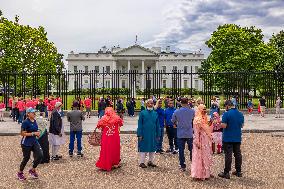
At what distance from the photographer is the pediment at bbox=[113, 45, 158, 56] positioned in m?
88.7

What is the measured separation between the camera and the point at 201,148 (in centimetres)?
880

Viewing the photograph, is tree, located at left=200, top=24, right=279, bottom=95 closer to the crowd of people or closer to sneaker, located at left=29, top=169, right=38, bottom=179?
the crowd of people

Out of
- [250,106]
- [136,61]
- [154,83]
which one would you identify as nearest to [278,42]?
[250,106]

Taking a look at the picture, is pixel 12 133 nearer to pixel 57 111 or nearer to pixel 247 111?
pixel 57 111

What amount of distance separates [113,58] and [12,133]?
7663 centimetres

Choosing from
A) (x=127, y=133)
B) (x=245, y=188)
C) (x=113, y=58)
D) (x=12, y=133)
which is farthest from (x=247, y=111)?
(x=113, y=58)

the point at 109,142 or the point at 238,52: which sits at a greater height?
the point at 238,52

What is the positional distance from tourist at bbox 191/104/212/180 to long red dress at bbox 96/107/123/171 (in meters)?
2.13

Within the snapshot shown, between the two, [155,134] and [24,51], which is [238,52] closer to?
[24,51]

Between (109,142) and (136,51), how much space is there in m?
79.8

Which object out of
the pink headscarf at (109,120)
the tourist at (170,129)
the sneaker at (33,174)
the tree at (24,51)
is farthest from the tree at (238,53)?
the sneaker at (33,174)

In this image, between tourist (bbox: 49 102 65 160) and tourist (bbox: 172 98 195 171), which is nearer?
tourist (bbox: 172 98 195 171)

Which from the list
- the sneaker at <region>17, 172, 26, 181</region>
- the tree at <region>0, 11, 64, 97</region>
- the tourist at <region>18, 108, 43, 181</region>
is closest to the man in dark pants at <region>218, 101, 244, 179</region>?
the tourist at <region>18, 108, 43, 181</region>

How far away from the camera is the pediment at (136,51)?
8869cm
